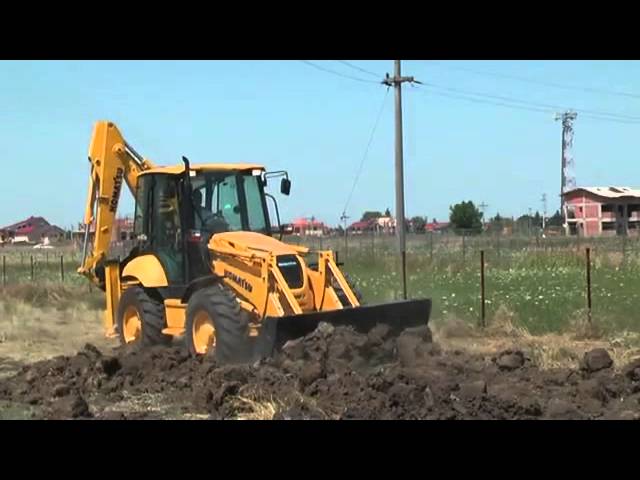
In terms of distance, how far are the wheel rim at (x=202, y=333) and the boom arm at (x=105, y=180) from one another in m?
3.68

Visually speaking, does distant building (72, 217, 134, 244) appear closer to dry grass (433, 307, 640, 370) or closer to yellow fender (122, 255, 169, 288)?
yellow fender (122, 255, 169, 288)

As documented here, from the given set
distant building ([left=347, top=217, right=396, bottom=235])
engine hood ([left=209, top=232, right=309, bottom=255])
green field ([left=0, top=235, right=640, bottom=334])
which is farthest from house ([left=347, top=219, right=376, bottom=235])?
engine hood ([left=209, top=232, right=309, bottom=255])

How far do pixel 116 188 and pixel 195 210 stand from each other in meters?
2.58

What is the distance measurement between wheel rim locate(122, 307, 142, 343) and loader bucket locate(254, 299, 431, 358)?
3315 mm

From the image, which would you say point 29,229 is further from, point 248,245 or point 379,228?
point 248,245

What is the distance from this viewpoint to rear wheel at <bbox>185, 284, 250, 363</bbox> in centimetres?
947

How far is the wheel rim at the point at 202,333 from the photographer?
10.1m

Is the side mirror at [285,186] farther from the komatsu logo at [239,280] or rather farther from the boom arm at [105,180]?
the boom arm at [105,180]

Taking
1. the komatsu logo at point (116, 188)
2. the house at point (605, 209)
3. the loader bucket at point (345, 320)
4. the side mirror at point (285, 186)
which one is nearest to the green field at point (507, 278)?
the loader bucket at point (345, 320)

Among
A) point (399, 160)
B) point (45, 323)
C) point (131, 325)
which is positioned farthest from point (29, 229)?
point (131, 325)

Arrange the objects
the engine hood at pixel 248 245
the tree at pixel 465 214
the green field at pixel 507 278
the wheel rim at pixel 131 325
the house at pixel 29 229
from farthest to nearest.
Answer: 1. the house at pixel 29 229
2. the tree at pixel 465 214
3. the green field at pixel 507 278
4. the wheel rim at pixel 131 325
5. the engine hood at pixel 248 245

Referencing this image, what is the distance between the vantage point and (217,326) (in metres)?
9.60

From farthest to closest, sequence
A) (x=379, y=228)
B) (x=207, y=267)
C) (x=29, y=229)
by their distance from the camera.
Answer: (x=29, y=229) < (x=379, y=228) < (x=207, y=267)
